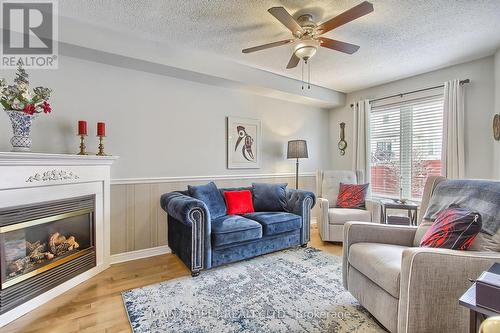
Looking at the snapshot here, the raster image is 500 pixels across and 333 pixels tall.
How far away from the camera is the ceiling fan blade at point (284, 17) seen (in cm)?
171

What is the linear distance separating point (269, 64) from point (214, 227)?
235cm

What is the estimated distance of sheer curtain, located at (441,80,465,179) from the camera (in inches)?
126

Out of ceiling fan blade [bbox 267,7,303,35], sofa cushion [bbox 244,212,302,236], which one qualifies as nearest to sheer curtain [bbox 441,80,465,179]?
sofa cushion [bbox 244,212,302,236]

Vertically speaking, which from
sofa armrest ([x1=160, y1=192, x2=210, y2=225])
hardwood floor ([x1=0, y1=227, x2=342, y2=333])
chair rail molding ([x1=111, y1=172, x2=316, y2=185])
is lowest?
hardwood floor ([x1=0, y1=227, x2=342, y2=333])

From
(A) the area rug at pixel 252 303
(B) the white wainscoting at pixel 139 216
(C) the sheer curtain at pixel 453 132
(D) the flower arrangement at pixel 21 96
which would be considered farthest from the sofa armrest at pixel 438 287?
(D) the flower arrangement at pixel 21 96

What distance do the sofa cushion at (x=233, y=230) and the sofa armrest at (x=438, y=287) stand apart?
167 cm

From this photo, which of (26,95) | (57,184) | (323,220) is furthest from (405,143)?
(26,95)

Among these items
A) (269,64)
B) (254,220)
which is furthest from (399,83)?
(254,220)

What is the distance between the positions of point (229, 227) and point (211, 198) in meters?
0.57

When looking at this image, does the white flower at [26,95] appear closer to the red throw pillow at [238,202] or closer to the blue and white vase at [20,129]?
the blue and white vase at [20,129]

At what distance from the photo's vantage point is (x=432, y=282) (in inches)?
54.1

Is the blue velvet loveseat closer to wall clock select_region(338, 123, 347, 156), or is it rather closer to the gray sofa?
the gray sofa

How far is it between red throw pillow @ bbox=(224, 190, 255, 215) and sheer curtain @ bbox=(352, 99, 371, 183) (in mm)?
2177

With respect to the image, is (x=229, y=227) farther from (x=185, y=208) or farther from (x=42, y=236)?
(x=42, y=236)
